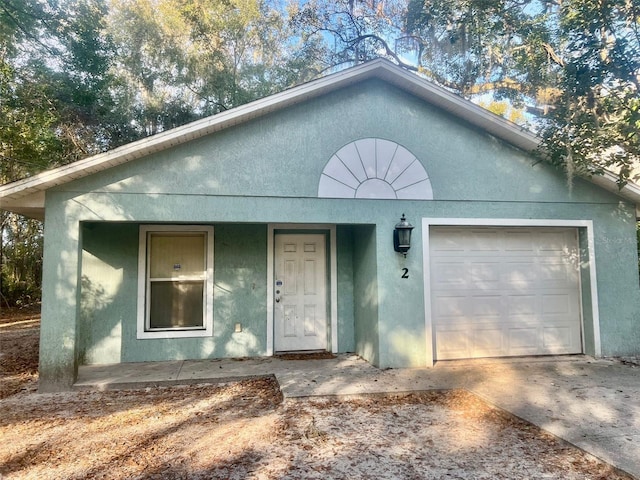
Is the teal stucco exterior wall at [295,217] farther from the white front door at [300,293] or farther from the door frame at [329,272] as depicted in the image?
the white front door at [300,293]

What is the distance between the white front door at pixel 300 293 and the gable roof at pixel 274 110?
2307 millimetres

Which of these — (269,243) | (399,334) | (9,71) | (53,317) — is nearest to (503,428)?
(399,334)

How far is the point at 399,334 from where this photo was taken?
5.88 meters

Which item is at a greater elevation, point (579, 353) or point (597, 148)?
point (597, 148)

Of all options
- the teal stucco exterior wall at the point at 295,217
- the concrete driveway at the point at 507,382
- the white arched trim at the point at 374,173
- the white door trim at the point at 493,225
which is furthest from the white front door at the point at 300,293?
the white door trim at the point at 493,225

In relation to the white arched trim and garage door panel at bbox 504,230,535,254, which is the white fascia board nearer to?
the white arched trim

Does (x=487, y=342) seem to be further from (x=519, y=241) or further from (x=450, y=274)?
(x=519, y=241)

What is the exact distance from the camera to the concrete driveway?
375 centimetres

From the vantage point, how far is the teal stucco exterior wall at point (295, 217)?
17.4ft

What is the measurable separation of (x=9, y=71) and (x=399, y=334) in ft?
32.0

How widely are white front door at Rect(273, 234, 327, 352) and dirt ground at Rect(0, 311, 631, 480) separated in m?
1.70

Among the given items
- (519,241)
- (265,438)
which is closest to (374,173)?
(519,241)

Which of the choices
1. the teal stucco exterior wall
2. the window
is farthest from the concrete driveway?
the window

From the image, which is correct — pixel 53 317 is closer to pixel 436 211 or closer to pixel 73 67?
pixel 436 211
